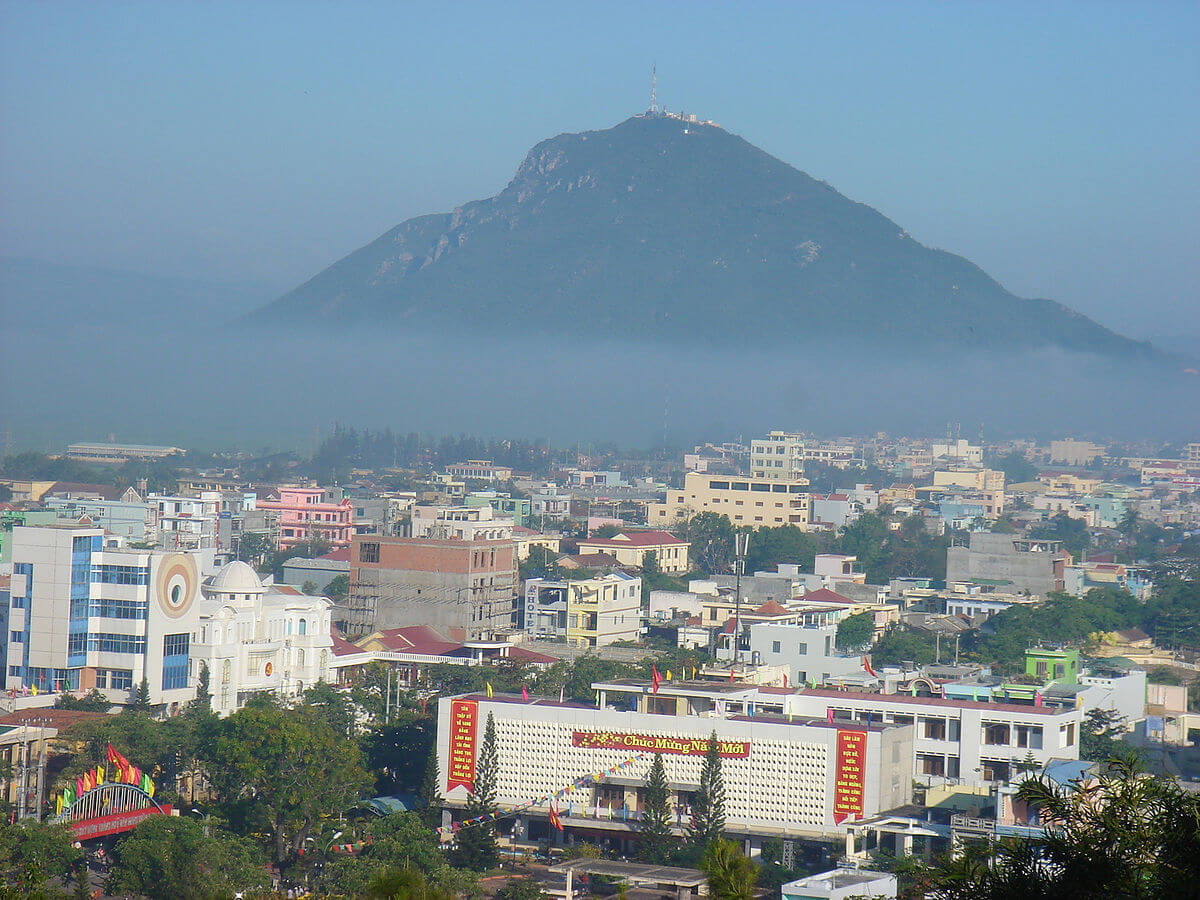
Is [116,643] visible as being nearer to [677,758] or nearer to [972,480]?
[677,758]

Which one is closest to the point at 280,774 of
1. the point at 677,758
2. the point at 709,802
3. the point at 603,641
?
the point at 677,758

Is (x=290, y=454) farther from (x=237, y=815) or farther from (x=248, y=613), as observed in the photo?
(x=237, y=815)

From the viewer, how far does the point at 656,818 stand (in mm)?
23984

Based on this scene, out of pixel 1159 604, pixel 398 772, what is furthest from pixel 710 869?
pixel 1159 604

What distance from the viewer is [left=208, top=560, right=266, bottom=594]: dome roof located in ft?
106

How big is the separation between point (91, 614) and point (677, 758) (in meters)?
11.4

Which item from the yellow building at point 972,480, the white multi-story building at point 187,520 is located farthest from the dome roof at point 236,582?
the yellow building at point 972,480

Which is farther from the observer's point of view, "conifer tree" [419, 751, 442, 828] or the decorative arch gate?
"conifer tree" [419, 751, 442, 828]

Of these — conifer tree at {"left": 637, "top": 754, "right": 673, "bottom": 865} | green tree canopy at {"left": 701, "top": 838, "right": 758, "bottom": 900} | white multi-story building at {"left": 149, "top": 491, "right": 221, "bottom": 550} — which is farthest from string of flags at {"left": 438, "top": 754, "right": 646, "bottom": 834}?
white multi-story building at {"left": 149, "top": 491, "right": 221, "bottom": 550}

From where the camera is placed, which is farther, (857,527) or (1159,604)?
(857,527)

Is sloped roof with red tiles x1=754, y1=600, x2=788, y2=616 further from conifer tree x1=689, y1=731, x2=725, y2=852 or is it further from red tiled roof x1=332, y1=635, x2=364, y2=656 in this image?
conifer tree x1=689, y1=731, x2=725, y2=852

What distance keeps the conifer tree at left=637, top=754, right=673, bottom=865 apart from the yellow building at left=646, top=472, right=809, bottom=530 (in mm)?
47931

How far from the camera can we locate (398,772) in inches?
1100

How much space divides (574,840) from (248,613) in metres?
9.80
